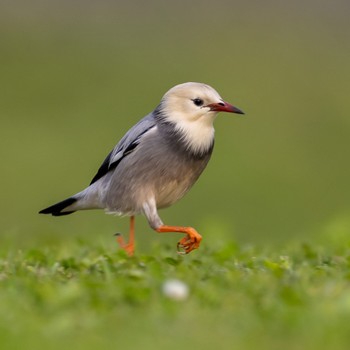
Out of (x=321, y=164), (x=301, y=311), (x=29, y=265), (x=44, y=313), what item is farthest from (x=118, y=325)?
(x=321, y=164)

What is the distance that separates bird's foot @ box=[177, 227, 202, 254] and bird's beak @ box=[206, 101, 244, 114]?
2.94ft

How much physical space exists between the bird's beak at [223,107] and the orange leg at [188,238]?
895 millimetres

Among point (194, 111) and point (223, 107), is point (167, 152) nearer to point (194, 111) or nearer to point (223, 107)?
point (194, 111)

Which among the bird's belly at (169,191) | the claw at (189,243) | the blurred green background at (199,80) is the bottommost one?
the blurred green background at (199,80)

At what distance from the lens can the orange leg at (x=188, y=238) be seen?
8.06 m

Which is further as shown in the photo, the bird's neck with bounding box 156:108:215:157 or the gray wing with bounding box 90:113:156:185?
the gray wing with bounding box 90:113:156:185

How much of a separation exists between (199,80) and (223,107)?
16.2 meters

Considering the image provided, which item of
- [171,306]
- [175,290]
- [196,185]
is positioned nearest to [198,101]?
[175,290]

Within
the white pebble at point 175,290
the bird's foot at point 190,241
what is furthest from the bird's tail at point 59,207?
the white pebble at point 175,290

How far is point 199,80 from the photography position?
24422 mm

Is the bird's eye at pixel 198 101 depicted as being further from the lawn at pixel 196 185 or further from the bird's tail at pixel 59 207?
the bird's tail at pixel 59 207

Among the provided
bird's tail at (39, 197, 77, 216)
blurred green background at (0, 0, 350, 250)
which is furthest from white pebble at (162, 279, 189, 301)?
blurred green background at (0, 0, 350, 250)

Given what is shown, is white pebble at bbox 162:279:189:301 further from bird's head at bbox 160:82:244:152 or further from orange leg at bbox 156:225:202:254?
bird's head at bbox 160:82:244:152

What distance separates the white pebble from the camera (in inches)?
224
